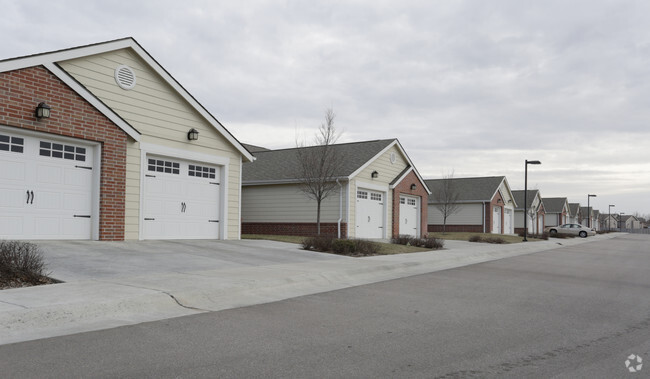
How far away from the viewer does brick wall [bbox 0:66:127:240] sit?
1296 cm

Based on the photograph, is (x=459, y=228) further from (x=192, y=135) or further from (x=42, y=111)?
(x=42, y=111)

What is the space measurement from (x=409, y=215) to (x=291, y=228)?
7.92m

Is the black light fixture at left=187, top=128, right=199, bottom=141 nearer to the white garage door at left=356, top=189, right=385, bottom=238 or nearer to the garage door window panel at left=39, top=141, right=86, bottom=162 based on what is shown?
the garage door window panel at left=39, top=141, right=86, bottom=162

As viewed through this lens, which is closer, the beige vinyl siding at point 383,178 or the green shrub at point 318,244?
the green shrub at point 318,244

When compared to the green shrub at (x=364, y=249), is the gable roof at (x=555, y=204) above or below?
above

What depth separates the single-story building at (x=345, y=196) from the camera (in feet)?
82.2

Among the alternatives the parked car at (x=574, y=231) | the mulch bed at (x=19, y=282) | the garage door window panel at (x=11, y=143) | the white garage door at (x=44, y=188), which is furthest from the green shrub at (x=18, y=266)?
the parked car at (x=574, y=231)

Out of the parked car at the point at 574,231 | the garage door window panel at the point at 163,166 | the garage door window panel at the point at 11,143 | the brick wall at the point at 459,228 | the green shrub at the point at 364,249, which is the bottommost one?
the parked car at the point at 574,231

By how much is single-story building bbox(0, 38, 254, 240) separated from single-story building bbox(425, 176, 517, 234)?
97.7 ft

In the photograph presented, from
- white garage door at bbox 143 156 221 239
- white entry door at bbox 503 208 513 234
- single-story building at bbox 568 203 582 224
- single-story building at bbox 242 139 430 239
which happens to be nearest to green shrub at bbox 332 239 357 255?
white garage door at bbox 143 156 221 239

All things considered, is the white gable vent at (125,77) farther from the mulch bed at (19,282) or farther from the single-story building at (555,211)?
the single-story building at (555,211)

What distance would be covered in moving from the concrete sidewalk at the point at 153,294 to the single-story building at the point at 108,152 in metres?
5.54

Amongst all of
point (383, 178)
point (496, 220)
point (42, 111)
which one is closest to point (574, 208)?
point (496, 220)

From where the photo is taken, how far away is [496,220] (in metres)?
47.2
